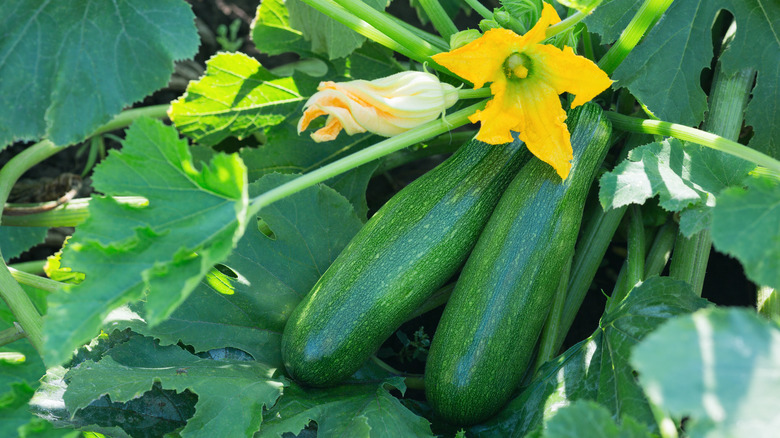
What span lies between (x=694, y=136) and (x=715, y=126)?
0.40m

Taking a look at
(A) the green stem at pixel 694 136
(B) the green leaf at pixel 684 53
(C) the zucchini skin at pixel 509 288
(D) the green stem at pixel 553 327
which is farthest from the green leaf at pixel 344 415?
(B) the green leaf at pixel 684 53

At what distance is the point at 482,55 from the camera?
1.53 m

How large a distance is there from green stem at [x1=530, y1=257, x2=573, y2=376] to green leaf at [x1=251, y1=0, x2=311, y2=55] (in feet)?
3.58

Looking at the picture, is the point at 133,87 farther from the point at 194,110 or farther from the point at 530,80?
the point at 530,80

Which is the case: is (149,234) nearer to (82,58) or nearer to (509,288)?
(82,58)

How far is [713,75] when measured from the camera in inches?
82.7

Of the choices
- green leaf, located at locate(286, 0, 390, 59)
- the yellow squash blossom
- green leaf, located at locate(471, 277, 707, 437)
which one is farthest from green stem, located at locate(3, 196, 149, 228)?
green leaf, located at locate(471, 277, 707, 437)

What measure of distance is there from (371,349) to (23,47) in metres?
1.10

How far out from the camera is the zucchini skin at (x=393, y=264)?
1.69m

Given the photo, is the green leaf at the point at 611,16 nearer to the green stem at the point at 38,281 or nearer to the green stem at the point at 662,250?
the green stem at the point at 662,250

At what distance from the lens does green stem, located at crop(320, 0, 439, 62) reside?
1701 millimetres

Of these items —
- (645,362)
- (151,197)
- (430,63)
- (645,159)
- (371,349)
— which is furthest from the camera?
(430,63)

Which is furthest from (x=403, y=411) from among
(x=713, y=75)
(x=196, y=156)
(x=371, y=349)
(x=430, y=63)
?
(x=713, y=75)

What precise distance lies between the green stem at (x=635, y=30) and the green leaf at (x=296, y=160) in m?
0.76
